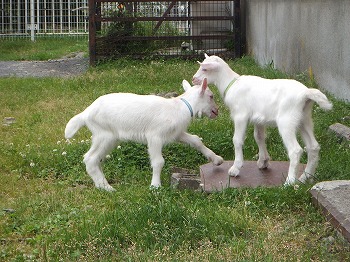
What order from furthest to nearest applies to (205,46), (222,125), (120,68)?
(205,46), (120,68), (222,125)

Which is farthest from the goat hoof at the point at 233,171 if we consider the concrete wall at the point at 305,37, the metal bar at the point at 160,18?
the metal bar at the point at 160,18

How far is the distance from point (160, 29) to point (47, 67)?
273cm

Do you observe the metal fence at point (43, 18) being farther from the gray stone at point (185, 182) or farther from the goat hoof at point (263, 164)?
the gray stone at point (185, 182)

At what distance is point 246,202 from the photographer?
19.8ft

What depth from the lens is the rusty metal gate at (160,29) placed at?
1631 centimetres

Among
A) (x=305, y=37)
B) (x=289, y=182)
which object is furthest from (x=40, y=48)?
(x=289, y=182)

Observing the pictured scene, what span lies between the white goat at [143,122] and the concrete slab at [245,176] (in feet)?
0.59

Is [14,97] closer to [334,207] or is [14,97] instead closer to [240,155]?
[240,155]

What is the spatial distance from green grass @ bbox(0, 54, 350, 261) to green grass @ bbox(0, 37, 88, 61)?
10024mm

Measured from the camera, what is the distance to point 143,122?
6.91 metres

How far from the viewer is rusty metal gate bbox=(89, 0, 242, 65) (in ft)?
53.5

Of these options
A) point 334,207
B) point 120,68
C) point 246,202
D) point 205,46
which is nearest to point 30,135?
point 246,202

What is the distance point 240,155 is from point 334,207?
5.31 feet

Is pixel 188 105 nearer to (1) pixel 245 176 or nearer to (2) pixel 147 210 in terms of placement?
(1) pixel 245 176
